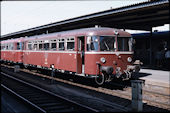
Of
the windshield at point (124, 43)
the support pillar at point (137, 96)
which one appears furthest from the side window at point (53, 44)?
the support pillar at point (137, 96)

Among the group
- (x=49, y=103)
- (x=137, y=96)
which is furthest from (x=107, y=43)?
(x=49, y=103)

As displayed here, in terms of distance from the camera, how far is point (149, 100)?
873 centimetres

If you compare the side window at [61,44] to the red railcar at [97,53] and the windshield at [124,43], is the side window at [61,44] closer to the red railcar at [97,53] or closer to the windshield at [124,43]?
the red railcar at [97,53]

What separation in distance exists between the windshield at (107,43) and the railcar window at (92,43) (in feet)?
0.88

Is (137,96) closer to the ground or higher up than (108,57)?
closer to the ground

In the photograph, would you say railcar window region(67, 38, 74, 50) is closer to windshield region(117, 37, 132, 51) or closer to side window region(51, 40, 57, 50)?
side window region(51, 40, 57, 50)

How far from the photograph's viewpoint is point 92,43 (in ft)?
35.2

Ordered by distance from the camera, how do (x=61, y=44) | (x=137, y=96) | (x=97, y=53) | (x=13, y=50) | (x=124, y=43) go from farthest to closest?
(x=13, y=50)
(x=61, y=44)
(x=124, y=43)
(x=97, y=53)
(x=137, y=96)

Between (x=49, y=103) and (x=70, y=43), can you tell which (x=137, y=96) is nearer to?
(x=49, y=103)

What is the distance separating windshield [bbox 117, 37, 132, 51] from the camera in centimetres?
1102

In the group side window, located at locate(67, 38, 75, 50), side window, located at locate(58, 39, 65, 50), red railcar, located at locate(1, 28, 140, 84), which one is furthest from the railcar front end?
side window, located at locate(58, 39, 65, 50)

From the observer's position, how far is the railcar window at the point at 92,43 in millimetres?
10647

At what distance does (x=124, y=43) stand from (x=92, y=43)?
1.83 metres

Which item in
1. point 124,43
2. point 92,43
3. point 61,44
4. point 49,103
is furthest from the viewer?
point 61,44
